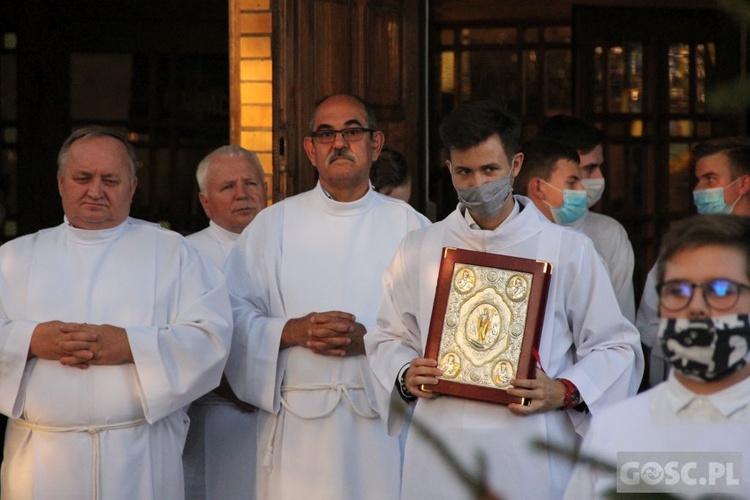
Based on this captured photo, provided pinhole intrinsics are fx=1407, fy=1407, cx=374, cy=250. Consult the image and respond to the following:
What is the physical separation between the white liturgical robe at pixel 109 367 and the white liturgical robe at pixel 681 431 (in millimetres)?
2724

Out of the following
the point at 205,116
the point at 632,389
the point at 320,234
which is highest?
the point at 205,116

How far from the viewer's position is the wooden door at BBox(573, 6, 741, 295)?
9.85 metres

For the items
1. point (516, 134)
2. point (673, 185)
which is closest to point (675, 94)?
point (673, 185)

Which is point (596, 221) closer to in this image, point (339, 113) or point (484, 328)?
point (339, 113)

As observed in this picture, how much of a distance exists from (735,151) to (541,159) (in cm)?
84

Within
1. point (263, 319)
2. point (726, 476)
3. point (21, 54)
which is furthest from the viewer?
point (21, 54)

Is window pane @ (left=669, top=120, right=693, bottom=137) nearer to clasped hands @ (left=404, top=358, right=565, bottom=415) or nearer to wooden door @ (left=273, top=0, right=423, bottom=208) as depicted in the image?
wooden door @ (left=273, top=0, right=423, bottom=208)

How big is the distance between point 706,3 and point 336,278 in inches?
198

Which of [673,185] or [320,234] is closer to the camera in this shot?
[320,234]

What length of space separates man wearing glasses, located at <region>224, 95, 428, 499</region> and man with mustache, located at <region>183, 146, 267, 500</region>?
50cm

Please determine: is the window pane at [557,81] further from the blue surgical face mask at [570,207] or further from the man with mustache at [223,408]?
the blue surgical face mask at [570,207]

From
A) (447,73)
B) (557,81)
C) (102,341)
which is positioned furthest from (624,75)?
(102,341)

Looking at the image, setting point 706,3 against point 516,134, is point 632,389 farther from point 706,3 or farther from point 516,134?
point 706,3

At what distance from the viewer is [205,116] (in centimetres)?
1162
